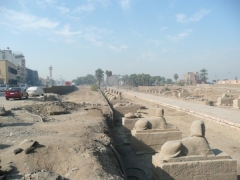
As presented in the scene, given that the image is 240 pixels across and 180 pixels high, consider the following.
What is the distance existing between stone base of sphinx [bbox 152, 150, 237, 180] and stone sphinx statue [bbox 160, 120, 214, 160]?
9cm

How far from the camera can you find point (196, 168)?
4914 mm

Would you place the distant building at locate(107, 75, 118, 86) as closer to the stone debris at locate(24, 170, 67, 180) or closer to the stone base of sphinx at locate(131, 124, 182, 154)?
the stone base of sphinx at locate(131, 124, 182, 154)

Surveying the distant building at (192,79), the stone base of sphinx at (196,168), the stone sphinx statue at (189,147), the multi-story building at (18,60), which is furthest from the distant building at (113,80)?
the stone base of sphinx at (196,168)

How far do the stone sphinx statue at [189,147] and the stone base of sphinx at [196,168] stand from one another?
0.30 feet

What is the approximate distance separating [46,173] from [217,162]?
3.59 metres

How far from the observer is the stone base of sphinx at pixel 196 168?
4801mm

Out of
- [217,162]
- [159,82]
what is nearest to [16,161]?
[217,162]

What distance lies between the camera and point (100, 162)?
4234 millimetres

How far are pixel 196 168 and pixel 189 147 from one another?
1.51 feet

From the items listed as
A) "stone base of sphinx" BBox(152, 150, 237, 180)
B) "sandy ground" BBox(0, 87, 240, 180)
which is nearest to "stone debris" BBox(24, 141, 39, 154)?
"sandy ground" BBox(0, 87, 240, 180)

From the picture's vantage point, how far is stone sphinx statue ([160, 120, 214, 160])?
4863mm

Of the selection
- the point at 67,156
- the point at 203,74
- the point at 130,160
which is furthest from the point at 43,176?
the point at 203,74

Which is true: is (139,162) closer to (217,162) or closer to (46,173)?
(217,162)

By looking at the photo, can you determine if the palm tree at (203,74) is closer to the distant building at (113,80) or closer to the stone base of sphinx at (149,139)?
the distant building at (113,80)
